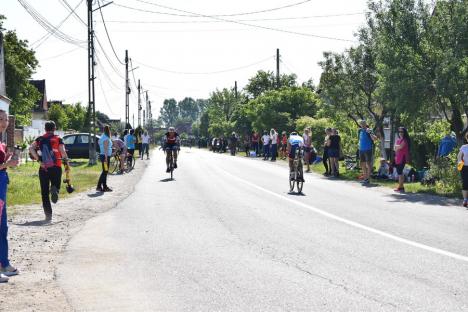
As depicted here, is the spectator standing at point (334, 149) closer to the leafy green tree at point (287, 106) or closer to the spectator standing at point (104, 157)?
the spectator standing at point (104, 157)

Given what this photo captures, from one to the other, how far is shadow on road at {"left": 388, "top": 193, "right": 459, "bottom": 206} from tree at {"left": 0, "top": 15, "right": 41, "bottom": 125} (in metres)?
43.6

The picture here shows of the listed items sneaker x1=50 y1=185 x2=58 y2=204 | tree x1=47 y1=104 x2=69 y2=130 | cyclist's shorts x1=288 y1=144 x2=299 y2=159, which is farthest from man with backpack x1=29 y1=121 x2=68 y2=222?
tree x1=47 y1=104 x2=69 y2=130

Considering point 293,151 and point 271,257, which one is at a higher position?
point 293,151

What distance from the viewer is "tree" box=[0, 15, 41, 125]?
54312 mm

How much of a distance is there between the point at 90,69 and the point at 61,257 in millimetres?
25733

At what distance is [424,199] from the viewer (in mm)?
14766

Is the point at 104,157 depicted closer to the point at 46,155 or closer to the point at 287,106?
the point at 46,155

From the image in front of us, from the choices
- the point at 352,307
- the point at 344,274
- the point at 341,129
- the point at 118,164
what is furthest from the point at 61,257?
the point at 341,129

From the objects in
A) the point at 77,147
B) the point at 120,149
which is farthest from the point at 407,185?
the point at 77,147

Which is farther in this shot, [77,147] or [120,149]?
[77,147]

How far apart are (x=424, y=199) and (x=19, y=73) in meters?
47.4

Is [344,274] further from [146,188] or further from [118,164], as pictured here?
[118,164]

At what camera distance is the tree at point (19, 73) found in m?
54.3

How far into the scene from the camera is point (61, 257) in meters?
7.71
